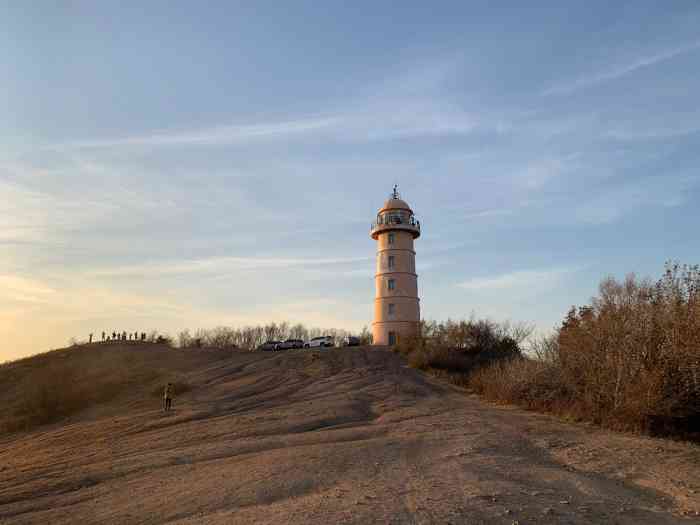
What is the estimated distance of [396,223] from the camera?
1672 inches

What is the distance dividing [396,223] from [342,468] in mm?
32746

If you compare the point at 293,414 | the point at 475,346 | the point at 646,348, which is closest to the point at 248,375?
the point at 293,414

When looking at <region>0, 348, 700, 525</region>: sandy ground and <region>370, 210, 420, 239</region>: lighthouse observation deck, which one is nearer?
<region>0, 348, 700, 525</region>: sandy ground

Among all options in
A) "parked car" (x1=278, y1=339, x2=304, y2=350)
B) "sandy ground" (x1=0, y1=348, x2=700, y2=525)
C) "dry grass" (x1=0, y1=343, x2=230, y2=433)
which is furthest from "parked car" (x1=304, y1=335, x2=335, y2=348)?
"sandy ground" (x1=0, y1=348, x2=700, y2=525)

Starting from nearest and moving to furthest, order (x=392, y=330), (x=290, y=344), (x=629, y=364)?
(x=629, y=364) < (x=392, y=330) < (x=290, y=344)

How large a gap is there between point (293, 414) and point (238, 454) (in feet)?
16.5

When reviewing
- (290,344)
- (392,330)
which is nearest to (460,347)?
(392,330)

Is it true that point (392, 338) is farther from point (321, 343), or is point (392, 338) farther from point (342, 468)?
point (342, 468)

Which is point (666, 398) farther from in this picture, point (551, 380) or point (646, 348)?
point (551, 380)

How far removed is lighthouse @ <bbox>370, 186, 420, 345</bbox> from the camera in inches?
1606

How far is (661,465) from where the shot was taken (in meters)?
11.0

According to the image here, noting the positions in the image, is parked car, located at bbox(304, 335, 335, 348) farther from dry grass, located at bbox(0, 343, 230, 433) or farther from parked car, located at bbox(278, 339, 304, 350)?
dry grass, located at bbox(0, 343, 230, 433)

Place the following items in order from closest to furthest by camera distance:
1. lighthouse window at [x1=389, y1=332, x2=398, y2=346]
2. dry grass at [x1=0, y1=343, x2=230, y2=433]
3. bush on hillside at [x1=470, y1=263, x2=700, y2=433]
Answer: bush on hillside at [x1=470, y1=263, x2=700, y2=433] < dry grass at [x1=0, y1=343, x2=230, y2=433] < lighthouse window at [x1=389, y1=332, x2=398, y2=346]

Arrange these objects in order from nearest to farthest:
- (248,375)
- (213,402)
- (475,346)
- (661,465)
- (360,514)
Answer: (360,514) → (661,465) → (213,402) → (248,375) → (475,346)
